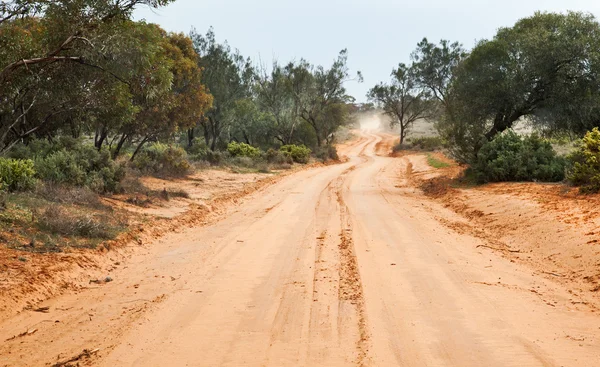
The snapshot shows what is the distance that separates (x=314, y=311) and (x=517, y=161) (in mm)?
13921

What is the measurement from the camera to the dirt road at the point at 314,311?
4.24 m

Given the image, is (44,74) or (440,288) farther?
(44,74)

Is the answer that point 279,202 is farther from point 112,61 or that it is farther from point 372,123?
point 372,123

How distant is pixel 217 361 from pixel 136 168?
53.9 ft

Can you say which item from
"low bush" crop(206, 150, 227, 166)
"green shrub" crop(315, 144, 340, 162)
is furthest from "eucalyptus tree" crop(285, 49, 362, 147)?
"low bush" crop(206, 150, 227, 166)

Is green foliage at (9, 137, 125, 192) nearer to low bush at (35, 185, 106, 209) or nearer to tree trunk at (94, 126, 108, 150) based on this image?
low bush at (35, 185, 106, 209)

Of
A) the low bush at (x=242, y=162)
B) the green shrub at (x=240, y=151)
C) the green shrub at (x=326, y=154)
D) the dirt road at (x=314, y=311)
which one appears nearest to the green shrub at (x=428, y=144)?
the green shrub at (x=326, y=154)

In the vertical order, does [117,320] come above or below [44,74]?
below

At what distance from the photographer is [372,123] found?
11831 cm

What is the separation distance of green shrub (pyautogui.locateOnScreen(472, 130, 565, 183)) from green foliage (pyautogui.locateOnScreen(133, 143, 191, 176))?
12.4m

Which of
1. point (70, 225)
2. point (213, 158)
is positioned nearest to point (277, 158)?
point (213, 158)

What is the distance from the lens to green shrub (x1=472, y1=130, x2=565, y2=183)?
16172mm

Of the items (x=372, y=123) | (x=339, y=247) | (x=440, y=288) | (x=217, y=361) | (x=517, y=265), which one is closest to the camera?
(x=217, y=361)

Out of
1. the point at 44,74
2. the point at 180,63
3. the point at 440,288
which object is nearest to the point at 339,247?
the point at 440,288
